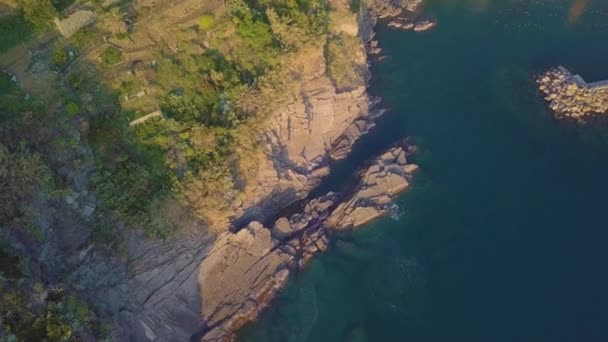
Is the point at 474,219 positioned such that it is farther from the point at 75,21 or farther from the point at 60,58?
the point at 75,21

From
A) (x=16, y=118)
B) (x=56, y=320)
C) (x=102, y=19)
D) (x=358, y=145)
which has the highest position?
(x=102, y=19)

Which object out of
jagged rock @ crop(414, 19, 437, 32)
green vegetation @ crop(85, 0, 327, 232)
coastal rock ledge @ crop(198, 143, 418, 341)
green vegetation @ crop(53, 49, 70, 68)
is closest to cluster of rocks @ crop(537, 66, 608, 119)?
jagged rock @ crop(414, 19, 437, 32)

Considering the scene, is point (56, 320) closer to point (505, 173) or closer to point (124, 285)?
point (124, 285)

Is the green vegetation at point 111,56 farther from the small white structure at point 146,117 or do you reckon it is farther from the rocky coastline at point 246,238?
the rocky coastline at point 246,238

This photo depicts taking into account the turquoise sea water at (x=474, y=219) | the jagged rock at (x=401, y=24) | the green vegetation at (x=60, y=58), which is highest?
the green vegetation at (x=60, y=58)

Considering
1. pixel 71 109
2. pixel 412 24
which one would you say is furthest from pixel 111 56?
pixel 412 24

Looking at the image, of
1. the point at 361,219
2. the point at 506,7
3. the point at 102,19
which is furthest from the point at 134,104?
the point at 506,7

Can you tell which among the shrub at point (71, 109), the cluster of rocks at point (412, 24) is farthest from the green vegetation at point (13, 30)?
Answer: the cluster of rocks at point (412, 24)
